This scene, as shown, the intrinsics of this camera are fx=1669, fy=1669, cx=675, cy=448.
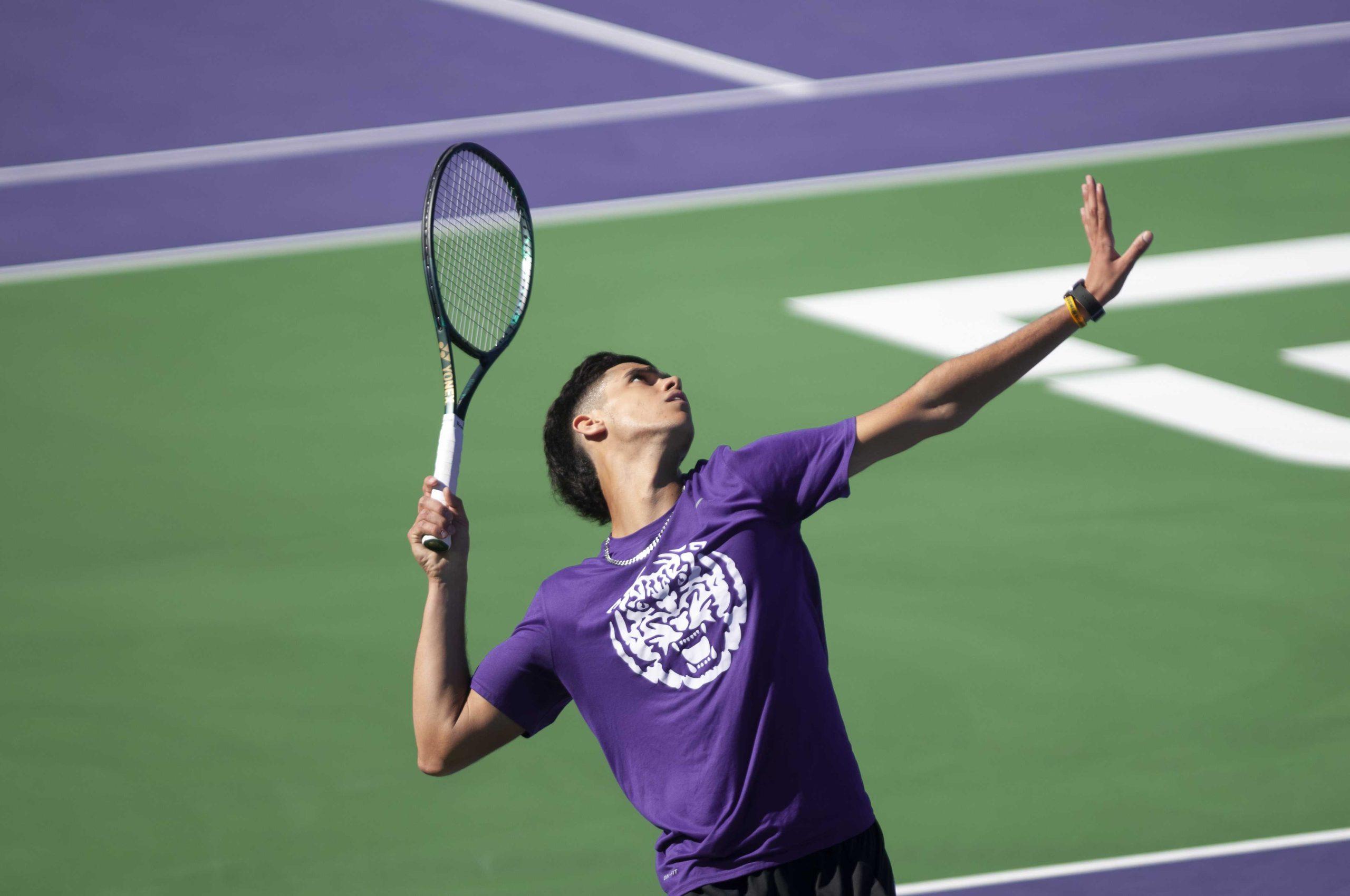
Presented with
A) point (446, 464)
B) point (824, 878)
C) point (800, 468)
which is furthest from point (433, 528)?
point (824, 878)

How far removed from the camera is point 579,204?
31.3 ft

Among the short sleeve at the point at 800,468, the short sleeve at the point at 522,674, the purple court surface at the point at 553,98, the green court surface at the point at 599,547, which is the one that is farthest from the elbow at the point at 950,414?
the purple court surface at the point at 553,98

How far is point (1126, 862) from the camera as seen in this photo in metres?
5.67

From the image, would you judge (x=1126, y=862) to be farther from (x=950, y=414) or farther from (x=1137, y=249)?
(x=1137, y=249)

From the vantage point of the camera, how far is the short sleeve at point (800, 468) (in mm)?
3967

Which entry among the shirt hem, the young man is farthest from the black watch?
the shirt hem

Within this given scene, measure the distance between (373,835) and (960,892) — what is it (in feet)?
6.97

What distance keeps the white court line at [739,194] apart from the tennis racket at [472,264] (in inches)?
114

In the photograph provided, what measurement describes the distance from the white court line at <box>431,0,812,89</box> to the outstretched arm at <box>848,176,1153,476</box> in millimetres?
6762

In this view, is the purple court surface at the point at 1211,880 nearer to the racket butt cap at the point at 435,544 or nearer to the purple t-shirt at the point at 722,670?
the purple t-shirt at the point at 722,670

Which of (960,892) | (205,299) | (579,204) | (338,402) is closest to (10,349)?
(205,299)

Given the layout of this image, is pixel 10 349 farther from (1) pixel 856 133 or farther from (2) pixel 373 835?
(1) pixel 856 133

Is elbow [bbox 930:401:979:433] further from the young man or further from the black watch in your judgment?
the black watch

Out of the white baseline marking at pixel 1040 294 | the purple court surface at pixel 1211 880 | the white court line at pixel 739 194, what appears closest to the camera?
the purple court surface at pixel 1211 880
